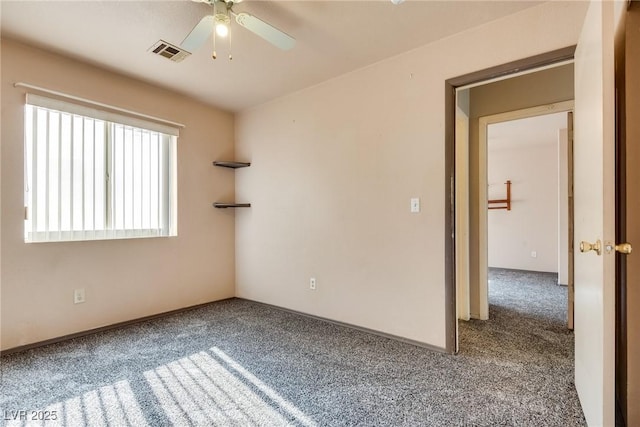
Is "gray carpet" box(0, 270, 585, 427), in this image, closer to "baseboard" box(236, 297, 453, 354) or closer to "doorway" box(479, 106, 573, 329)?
"baseboard" box(236, 297, 453, 354)

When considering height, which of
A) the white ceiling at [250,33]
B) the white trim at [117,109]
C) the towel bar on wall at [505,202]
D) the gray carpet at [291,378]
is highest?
the white ceiling at [250,33]

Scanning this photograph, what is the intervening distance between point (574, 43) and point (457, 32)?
734mm

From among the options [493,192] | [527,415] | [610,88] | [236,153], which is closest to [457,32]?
[610,88]

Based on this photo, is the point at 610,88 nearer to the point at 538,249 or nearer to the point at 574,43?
the point at 574,43

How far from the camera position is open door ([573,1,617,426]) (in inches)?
47.8

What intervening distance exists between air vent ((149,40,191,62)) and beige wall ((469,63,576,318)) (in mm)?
2837

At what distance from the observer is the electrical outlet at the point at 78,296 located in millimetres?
2688

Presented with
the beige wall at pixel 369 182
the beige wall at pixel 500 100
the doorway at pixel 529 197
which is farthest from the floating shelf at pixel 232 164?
the doorway at pixel 529 197

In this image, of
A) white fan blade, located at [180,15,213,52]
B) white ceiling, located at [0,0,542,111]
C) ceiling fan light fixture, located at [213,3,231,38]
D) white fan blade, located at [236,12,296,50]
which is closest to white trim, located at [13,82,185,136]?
white ceiling, located at [0,0,542,111]

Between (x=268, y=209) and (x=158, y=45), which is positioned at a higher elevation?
(x=158, y=45)

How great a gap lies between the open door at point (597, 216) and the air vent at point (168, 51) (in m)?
2.60

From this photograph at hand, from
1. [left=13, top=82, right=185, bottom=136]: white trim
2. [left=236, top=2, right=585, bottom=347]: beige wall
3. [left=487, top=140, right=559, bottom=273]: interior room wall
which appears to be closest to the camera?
[left=236, top=2, right=585, bottom=347]: beige wall

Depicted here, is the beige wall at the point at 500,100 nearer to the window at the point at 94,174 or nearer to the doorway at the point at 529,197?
the doorway at the point at 529,197

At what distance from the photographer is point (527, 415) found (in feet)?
5.27
